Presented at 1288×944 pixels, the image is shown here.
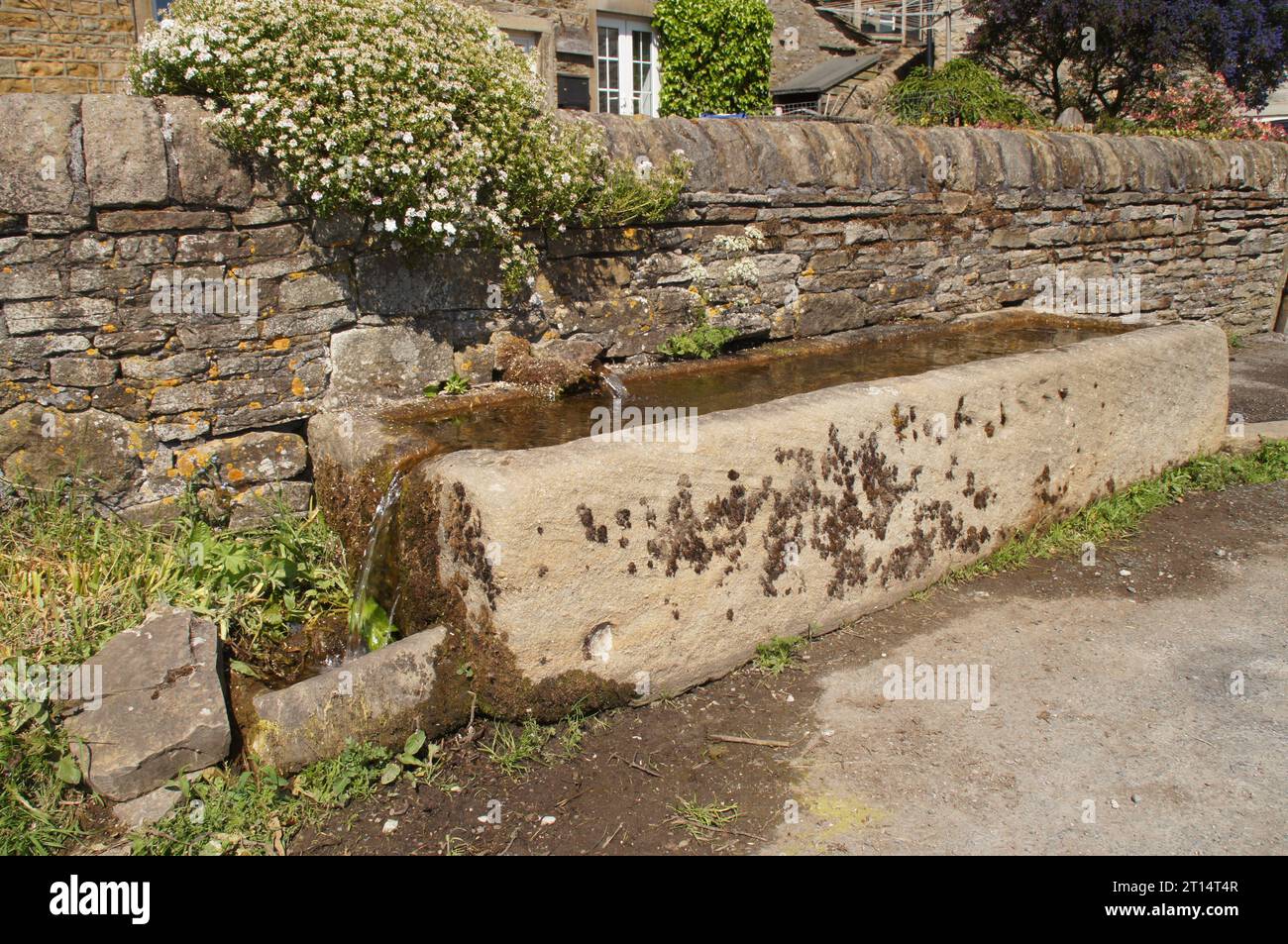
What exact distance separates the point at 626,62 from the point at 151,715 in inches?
379

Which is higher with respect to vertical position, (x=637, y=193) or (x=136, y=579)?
(x=637, y=193)

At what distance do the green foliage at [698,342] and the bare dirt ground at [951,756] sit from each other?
65.7 inches

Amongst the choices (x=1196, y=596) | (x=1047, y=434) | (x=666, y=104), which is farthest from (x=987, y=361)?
(x=666, y=104)

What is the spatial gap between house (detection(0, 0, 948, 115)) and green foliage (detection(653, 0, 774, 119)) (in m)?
0.21

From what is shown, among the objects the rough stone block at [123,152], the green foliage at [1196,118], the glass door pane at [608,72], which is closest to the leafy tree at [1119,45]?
the green foliage at [1196,118]

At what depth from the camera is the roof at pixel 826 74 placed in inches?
499

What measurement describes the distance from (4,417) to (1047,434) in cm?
384

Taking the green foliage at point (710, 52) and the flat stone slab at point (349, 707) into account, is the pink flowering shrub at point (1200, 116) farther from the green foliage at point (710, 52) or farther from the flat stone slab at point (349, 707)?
the flat stone slab at point (349, 707)

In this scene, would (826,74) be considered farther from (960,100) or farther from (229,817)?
(229,817)

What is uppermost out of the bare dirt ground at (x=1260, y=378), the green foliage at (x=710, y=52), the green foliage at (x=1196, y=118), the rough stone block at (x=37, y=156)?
the green foliage at (x=710, y=52)

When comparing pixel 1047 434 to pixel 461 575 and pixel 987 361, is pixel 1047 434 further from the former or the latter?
pixel 461 575

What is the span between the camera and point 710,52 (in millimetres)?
10742

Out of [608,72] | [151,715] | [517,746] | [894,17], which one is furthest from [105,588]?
[894,17]
